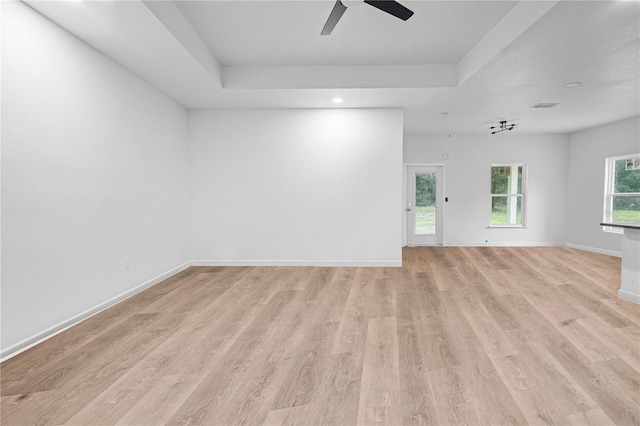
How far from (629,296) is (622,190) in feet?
12.7

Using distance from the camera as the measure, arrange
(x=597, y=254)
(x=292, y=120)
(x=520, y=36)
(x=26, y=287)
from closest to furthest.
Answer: (x=26, y=287)
(x=520, y=36)
(x=292, y=120)
(x=597, y=254)

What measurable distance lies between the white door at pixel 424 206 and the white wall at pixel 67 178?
558 centimetres

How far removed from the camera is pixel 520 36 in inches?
116

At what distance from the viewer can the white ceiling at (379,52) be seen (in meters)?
2.79

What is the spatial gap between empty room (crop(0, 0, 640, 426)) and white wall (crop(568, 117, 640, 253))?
60 mm

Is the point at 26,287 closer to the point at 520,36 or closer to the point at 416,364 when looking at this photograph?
the point at 416,364

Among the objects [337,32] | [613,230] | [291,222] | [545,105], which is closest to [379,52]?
[337,32]

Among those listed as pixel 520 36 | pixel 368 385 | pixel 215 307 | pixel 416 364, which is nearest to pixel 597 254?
pixel 520 36

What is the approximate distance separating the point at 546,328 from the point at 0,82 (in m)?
4.84

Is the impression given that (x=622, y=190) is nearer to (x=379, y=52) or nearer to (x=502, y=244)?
(x=502, y=244)

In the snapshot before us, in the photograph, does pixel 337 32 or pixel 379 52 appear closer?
pixel 337 32

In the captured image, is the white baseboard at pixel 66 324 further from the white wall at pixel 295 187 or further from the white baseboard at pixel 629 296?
the white baseboard at pixel 629 296

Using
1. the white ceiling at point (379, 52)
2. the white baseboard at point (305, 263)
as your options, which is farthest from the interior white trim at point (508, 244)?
the white ceiling at point (379, 52)

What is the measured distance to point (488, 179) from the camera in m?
7.66
